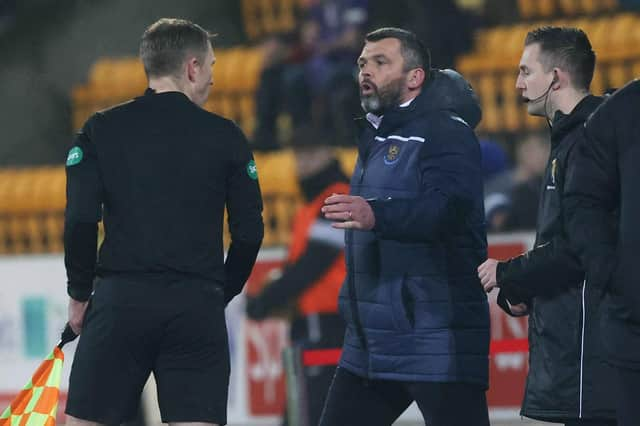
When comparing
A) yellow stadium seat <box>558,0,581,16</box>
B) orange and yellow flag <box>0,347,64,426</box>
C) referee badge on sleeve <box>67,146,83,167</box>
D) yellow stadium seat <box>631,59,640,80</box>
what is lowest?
orange and yellow flag <box>0,347,64,426</box>

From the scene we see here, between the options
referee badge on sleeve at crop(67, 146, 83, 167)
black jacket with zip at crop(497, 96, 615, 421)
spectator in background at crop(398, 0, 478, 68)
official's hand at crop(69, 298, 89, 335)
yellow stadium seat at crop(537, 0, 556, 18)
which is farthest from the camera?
yellow stadium seat at crop(537, 0, 556, 18)

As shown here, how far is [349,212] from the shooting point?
4.49 m

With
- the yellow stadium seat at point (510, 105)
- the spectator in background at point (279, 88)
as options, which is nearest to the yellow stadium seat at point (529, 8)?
the yellow stadium seat at point (510, 105)

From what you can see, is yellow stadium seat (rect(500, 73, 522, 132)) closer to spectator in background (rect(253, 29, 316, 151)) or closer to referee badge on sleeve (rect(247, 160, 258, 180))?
spectator in background (rect(253, 29, 316, 151))

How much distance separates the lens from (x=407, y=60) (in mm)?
4977

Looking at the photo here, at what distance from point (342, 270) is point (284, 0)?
925 centimetres

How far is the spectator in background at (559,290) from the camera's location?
4.28 m

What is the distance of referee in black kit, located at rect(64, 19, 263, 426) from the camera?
4.47 metres

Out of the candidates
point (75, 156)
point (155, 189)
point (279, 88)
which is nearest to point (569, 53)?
point (155, 189)

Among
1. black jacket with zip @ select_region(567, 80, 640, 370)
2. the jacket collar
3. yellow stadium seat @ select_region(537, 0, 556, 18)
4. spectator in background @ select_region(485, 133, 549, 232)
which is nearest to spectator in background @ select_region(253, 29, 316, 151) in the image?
yellow stadium seat @ select_region(537, 0, 556, 18)

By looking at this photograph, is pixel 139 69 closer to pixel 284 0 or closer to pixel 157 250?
pixel 284 0

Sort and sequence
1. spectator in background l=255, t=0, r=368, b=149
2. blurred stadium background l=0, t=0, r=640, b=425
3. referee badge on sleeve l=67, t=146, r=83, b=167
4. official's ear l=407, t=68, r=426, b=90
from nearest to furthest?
referee badge on sleeve l=67, t=146, r=83, b=167
official's ear l=407, t=68, r=426, b=90
blurred stadium background l=0, t=0, r=640, b=425
spectator in background l=255, t=0, r=368, b=149

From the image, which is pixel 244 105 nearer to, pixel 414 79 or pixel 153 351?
pixel 414 79

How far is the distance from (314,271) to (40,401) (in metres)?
2.46
